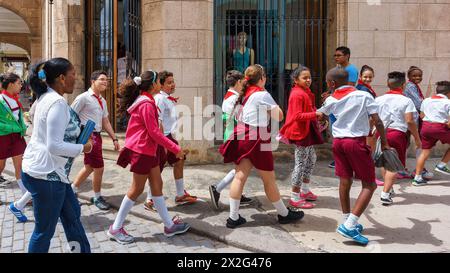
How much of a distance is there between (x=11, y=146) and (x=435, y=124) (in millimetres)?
6223

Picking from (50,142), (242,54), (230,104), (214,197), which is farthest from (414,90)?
(50,142)

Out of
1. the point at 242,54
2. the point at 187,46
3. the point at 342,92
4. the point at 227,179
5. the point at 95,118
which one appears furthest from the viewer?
the point at 242,54

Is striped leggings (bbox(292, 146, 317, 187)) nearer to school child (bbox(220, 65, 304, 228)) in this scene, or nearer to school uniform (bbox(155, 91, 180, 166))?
school child (bbox(220, 65, 304, 228))

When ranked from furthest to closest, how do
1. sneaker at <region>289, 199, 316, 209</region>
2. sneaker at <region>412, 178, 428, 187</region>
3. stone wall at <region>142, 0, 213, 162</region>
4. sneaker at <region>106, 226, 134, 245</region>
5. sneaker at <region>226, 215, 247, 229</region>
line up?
stone wall at <region>142, 0, 213, 162</region> → sneaker at <region>412, 178, 428, 187</region> → sneaker at <region>289, 199, 316, 209</region> → sneaker at <region>226, 215, 247, 229</region> → sneaker at <region>106, 226, 134, 245</region>

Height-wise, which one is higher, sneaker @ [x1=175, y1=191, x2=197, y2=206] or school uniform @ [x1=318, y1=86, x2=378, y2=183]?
school uniform @ [x1=318, y1=86, x2=378, y2=183]

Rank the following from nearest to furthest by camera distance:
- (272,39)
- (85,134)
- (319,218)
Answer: (85,134)
(319,218)
(272,39)

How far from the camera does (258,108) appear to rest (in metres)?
4.70

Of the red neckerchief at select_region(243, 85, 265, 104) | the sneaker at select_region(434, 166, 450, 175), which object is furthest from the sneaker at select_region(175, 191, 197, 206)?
the sneaker at select_region(434, 166, 450, 175)

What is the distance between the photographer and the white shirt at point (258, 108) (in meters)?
4.66

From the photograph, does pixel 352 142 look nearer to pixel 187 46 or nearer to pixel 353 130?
pixel 353 130

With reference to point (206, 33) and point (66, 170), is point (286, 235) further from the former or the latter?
point (206, 33)

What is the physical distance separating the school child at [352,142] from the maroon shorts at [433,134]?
2812 mm

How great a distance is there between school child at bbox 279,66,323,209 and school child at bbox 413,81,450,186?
2108 millimetres

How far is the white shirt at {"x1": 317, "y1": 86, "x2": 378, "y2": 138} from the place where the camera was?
14.2ft
